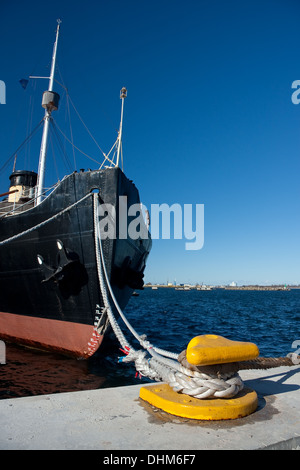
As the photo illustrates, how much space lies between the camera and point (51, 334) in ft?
28.8

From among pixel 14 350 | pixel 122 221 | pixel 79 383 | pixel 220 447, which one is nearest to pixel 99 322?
pixel 79 383

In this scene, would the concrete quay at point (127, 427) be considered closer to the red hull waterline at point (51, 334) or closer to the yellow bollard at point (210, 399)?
the yellow bollard at point (210, 399)

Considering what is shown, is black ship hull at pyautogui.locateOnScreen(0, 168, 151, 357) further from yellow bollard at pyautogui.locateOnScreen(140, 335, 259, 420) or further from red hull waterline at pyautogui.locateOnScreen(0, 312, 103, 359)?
yellow bollard at pyautogui.locateOnScreen(140, 335, 259, 420)

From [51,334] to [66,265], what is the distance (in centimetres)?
265

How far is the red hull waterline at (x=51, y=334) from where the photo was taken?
7898 mm

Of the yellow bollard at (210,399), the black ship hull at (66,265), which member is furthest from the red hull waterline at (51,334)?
the yellow bollard at (210,399)

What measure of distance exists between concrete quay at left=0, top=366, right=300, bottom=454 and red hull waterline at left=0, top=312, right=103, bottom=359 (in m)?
5.20

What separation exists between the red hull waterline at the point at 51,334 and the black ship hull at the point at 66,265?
3cm

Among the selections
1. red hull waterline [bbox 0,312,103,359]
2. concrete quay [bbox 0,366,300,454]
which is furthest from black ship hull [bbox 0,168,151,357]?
concrete quay [bbox 0,366,300,454]

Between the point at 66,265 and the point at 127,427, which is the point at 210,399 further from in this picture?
the point at 66,265

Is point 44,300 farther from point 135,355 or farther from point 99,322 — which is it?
point 135,355

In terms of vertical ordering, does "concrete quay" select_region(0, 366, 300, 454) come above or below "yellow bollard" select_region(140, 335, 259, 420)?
below

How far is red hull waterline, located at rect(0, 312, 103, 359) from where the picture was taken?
7.90m
